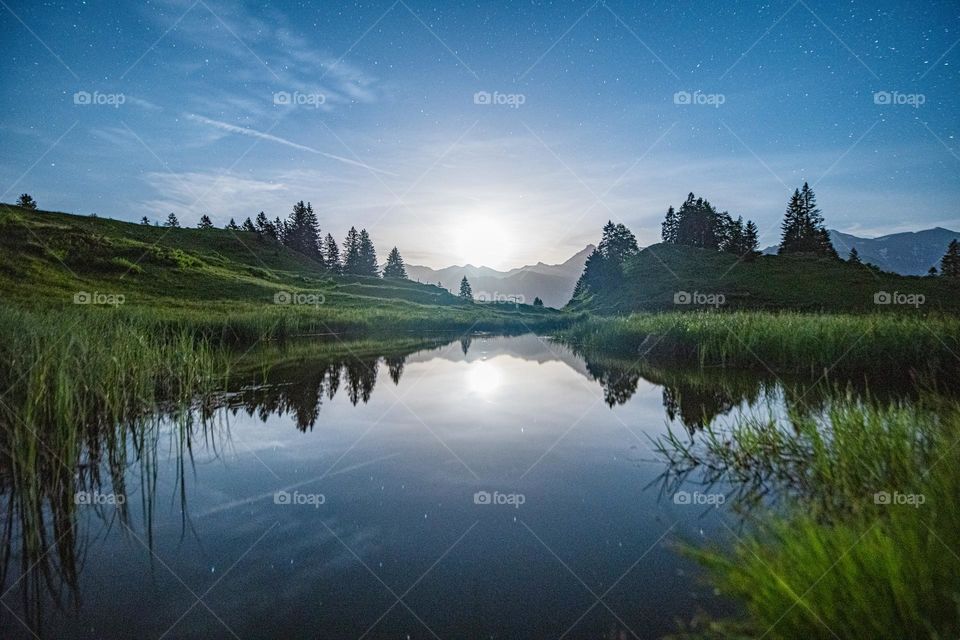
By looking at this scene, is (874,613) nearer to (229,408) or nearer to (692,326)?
(229,408)

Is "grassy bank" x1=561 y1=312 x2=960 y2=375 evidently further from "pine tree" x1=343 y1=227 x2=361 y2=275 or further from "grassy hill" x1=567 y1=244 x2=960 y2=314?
"pine tree" x1=343 y1=227 x2=361 y2=275

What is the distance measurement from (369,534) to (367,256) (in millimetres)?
112504

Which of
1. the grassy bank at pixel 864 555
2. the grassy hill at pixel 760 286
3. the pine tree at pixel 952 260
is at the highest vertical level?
the pine tree at pixel 952 260

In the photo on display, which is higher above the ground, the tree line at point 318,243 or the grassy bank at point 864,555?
the tree line at point 318,243

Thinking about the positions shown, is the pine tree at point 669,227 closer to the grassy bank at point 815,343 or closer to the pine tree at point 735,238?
the pine tree at point 735,238

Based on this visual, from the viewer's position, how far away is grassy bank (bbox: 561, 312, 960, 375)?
42.3ft

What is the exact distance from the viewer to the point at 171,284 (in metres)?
47.1

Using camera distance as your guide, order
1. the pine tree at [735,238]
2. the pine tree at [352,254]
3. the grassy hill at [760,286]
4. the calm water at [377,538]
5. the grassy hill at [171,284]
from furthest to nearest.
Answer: the pine tree at [352,254] → the pine tree at [735,238] → the grassy hill at [760,286] → the grassy hill at [171,284] → the calm water at [377,538]

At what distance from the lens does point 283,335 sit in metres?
30.2

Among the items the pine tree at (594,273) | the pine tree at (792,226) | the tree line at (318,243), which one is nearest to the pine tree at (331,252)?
the tree line at (318,243)

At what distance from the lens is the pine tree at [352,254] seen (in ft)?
347

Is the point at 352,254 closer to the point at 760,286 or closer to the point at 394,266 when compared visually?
the point at 394,266

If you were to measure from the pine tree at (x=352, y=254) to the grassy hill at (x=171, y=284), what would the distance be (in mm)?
27257

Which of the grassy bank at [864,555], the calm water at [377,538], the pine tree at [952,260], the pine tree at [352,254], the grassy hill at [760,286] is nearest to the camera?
the grassy bank at [864,555]
